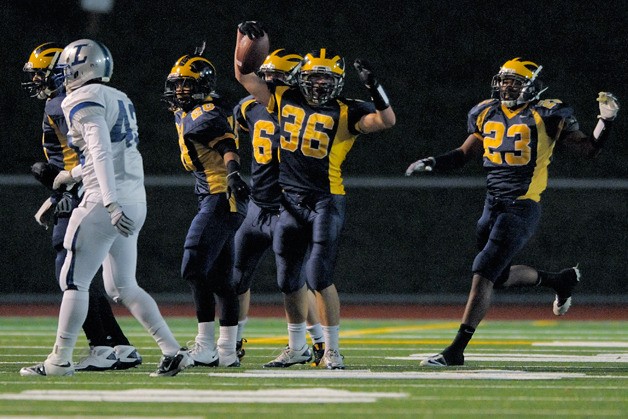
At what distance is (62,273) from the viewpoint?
22.2ft

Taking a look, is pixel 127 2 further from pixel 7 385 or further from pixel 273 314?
pixel 7 385

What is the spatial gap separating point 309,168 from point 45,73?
1.61m

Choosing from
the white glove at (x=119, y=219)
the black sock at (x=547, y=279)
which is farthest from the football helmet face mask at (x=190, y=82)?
the black sock at (x=547, y=279)

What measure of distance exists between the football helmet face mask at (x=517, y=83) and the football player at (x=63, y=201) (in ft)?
8.49

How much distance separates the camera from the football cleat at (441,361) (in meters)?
7.76

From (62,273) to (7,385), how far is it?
2.02 ft

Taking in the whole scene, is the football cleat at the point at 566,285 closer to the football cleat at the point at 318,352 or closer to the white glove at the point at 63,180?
the football cleat at the point at 318,352

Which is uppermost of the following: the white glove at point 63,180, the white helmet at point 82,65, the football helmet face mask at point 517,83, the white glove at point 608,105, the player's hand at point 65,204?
the white helmet at point 82,65

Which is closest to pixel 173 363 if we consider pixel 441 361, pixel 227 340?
pixel 227 340

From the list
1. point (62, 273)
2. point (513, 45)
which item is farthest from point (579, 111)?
point (62, 273)

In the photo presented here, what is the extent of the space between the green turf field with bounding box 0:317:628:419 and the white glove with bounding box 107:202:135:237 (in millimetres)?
746

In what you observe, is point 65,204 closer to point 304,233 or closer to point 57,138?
point 57,138

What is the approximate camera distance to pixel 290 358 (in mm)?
7812

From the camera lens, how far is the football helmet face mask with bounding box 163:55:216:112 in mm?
7867
